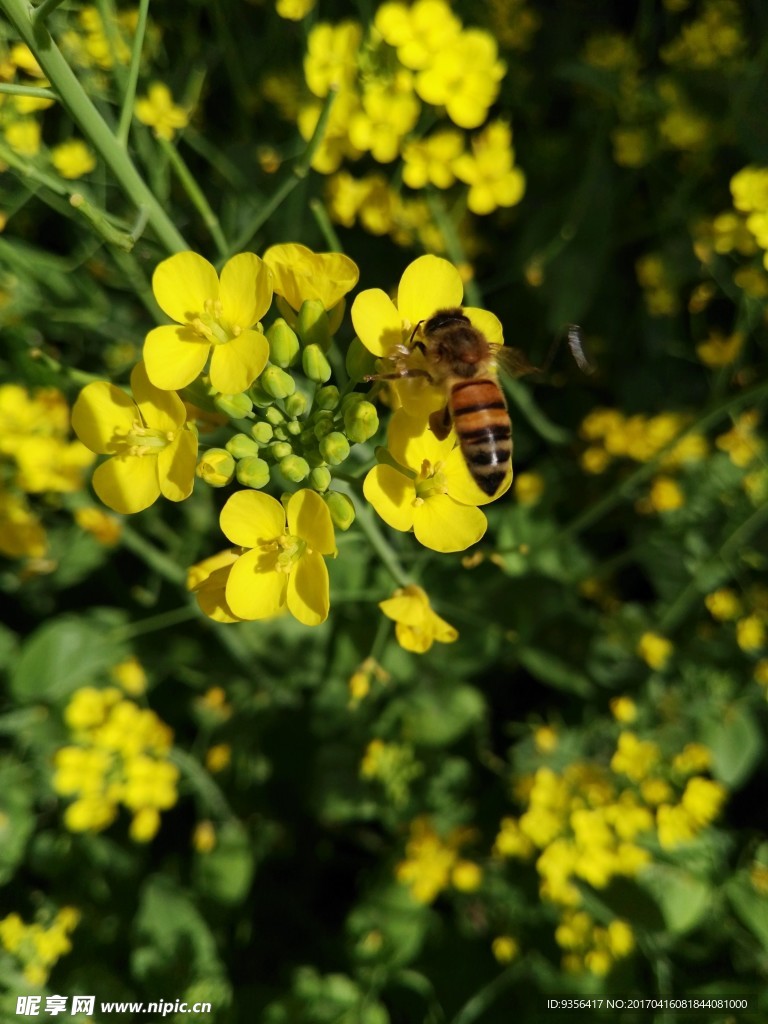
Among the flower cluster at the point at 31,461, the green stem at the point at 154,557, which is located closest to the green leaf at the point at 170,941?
the green stem at the point at 154,557

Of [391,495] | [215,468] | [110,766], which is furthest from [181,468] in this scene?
[110,766]

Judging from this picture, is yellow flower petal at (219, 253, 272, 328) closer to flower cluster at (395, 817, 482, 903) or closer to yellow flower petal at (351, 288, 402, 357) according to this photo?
yellow flower petal at (351, 288, 402, 357)

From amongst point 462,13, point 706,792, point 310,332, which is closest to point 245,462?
point 310,332

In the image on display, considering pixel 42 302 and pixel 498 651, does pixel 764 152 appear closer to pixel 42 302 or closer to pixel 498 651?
pixel 498 651

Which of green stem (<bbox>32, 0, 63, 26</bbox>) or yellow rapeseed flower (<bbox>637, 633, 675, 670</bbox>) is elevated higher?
green stem (<bbox>32, 0, 63, 26</bbox>)

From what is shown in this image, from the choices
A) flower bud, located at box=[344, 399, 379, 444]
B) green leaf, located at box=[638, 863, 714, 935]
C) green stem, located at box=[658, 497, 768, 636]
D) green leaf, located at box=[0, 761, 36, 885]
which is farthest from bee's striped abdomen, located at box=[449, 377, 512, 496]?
green leaf, located at box=[0, 761, 36, 885]

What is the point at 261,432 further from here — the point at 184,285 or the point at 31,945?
the point at 31,945
